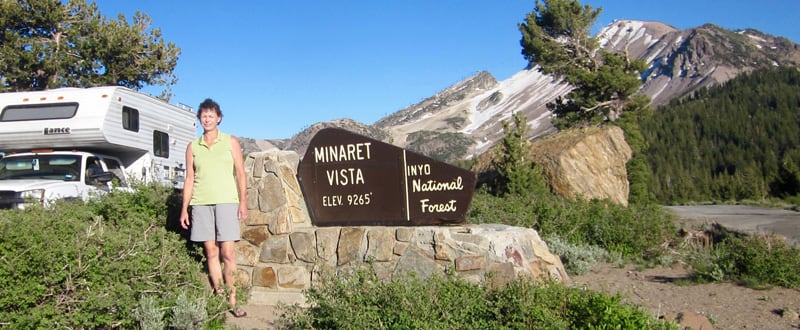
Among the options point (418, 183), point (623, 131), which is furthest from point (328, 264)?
point (623, 131)

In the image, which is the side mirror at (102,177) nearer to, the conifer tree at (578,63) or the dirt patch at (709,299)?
the dirt patch at (709,299)

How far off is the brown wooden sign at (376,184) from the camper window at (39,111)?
5.94m

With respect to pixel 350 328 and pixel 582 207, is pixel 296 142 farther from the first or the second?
pixel 350 328

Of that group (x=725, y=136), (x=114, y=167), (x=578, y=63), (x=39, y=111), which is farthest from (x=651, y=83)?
(x=39, y=111)

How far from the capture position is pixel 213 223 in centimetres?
623

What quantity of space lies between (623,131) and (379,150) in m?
13.3

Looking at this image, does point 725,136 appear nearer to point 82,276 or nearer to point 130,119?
point 130,119

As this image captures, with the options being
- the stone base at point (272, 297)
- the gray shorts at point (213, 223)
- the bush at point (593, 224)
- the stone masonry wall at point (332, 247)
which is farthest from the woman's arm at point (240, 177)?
the bush at point (593, 224)

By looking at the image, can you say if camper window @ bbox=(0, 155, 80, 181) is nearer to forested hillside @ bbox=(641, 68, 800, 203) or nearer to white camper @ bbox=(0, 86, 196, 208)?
white camper @ bbox=(0, 86, 196, 208)

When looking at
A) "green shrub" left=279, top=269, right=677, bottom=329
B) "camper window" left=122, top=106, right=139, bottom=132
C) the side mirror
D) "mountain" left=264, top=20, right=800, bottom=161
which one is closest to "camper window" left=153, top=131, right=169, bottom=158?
"camper window" left=122, top=106, right=139, bottom=132

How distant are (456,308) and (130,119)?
30.1 ft

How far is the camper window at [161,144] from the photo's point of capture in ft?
43.5

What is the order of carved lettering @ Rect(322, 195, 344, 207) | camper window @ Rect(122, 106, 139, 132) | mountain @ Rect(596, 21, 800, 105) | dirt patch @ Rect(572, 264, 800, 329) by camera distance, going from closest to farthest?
dirt patch @ Rect(572, 264, 800, 329) < carved lettering @ Rect(322, 195, 344, 207) < camper window @ Rect(122, 106, 139, 132) < mountain @ Rect(596, 21, 800, 105)

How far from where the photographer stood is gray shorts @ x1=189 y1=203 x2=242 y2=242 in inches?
244
